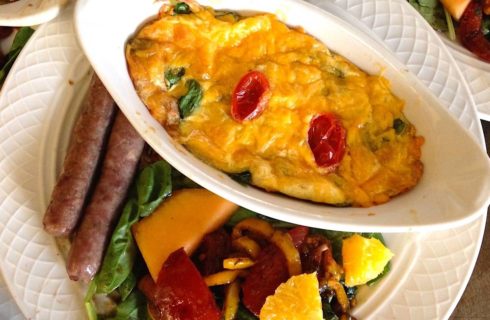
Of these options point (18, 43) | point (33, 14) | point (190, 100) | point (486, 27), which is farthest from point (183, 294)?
point (486, 27)

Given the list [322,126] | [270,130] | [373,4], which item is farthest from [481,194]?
[373,4]

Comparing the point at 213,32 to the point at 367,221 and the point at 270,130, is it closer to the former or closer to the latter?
the point at 270,130

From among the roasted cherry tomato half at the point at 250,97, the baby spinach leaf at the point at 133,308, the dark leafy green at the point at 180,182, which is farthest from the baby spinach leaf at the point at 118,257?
the roasted cherry tomato half at the point at 250,97

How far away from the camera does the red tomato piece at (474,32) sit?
3.09m

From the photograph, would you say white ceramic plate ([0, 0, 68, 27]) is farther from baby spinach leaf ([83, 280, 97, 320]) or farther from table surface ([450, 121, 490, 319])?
table surface ([450, 121, 490, 319])

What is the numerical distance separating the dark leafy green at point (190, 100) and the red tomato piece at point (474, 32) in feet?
5.58

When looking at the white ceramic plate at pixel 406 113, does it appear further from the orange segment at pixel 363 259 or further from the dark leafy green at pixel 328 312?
the dark leafy green at pixel 328 312

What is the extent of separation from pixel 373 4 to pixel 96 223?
1755 mm

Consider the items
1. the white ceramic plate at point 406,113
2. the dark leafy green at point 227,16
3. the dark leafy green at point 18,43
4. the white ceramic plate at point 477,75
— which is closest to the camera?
the white ceramic plate at point 406,113

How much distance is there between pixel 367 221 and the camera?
2.13m

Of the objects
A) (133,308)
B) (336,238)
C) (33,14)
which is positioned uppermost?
(33,14)

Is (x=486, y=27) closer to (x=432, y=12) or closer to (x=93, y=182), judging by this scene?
(x=432, y=12)

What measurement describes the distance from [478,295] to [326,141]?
59.6 inches

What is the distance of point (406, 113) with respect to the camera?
2439 mm
